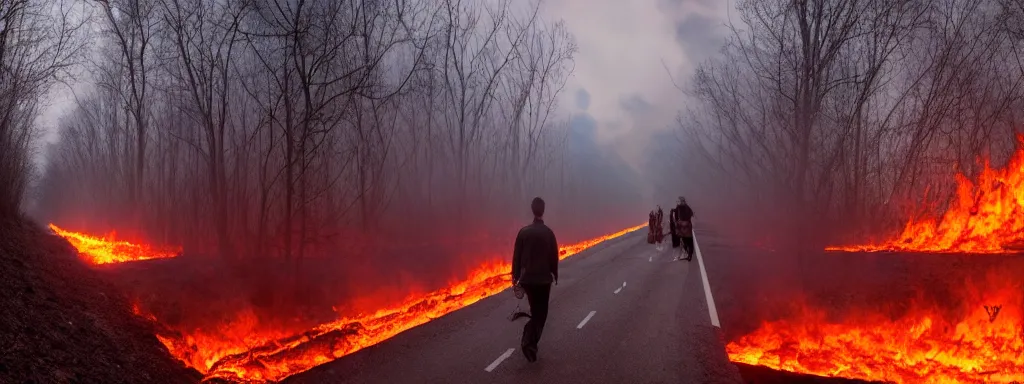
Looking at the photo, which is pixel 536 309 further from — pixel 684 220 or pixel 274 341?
pixel 684 220

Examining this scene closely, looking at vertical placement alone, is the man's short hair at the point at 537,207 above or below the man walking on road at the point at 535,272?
above

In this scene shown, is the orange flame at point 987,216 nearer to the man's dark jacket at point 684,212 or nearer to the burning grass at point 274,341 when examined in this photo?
the man's dark jacket at point 684,212

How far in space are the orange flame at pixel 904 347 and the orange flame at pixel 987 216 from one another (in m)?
3.43

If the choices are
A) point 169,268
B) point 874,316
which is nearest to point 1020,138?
point 874,316

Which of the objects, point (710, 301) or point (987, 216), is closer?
point (987, 216)

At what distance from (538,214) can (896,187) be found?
2195 cm

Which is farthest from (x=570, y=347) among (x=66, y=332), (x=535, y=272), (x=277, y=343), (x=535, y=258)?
(x=66, y=332)

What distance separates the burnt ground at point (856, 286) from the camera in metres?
8.55

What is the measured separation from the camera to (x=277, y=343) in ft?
27.7

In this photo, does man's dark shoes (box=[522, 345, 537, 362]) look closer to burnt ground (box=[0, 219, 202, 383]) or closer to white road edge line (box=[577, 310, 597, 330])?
white road edge line (box=[577, 310, 597, 330])

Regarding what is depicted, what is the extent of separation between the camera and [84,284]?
916 cm

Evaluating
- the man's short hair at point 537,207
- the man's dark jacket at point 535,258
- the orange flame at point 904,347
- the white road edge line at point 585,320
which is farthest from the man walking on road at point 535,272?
the orange flame at point 904,347

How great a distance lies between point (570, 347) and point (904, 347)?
182 inches

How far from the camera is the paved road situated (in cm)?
647
